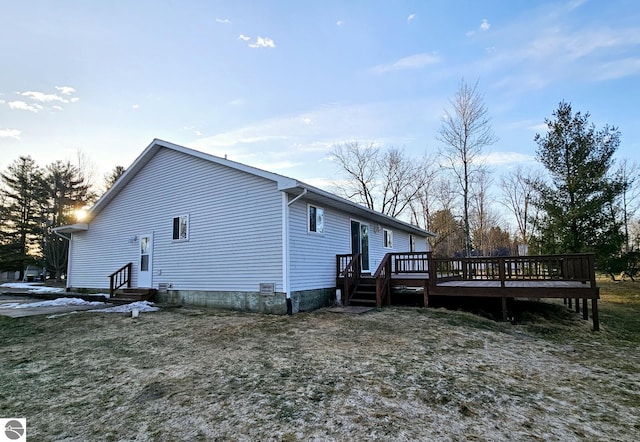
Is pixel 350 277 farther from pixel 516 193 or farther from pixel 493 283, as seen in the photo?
pixel 516 193

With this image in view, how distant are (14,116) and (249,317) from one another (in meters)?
13.3

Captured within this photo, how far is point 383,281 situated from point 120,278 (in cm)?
957

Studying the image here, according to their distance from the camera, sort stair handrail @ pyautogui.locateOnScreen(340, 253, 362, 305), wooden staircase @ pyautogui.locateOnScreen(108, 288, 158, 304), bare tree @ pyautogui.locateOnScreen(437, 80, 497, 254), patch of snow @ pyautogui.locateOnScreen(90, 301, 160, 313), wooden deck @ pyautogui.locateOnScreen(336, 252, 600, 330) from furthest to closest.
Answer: bare tree @ pyautogui.locateOnScreen(437, 80, 497, 254) → wooden staircase @ pyautogui.locateOnScreen(108, 288, 158, 304) → stair handrail @ pyautogui.locateOnScreen(340, 253, 362, 305) → patch of snow @ pyautogui.locateOnScreen(90, 301, 160, 313) → wooden deck @ pyautogui.locateOnScreen(336, 252, 600, 330)

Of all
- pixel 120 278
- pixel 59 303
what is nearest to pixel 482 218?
pixel 120 278

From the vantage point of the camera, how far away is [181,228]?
1099 cm

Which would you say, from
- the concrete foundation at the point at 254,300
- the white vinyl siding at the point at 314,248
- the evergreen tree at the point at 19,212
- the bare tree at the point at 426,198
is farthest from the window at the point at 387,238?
the evergreen tree at the point at 19,212

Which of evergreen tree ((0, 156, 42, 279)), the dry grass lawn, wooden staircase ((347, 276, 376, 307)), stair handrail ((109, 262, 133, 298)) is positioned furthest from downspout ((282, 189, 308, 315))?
evergreen tree ((0, 156, 42, 279))

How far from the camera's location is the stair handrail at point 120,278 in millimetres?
12117

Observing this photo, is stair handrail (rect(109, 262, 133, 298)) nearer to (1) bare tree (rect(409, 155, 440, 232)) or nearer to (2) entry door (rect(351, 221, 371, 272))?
(2) entry door (rect(351, 221, 371, 272))

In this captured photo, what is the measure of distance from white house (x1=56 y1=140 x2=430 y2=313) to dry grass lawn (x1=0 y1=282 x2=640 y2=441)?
2058mm

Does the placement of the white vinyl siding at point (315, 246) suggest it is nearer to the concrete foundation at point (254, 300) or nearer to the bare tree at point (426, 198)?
the concrete foundation at point (254, 300)

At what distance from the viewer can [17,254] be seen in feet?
98.6

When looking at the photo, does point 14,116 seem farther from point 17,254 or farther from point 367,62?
point 17,254

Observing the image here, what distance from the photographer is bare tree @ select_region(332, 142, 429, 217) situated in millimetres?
28359
